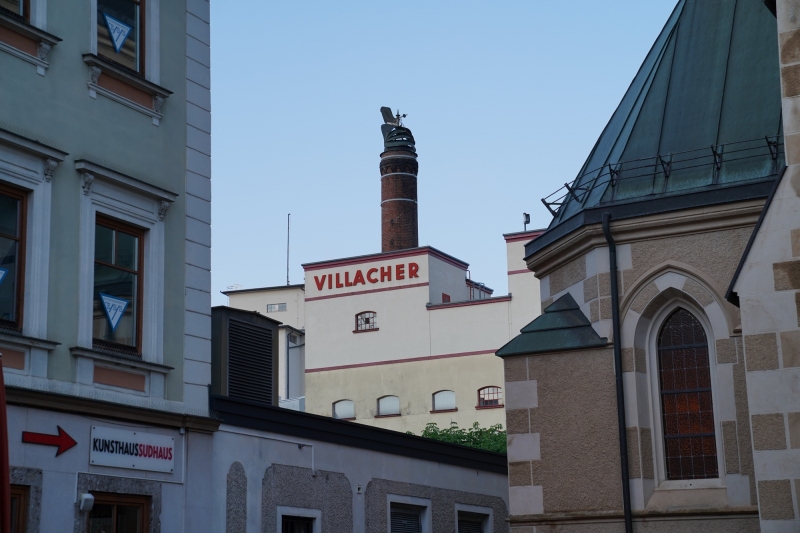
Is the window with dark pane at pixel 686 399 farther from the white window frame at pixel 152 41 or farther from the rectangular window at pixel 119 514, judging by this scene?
Answer: the white window frame at pixel 152 41

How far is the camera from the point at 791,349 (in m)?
12.9

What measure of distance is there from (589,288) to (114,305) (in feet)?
24.1

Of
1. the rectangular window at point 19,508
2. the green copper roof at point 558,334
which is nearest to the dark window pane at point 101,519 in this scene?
the rectangular window at point 19,508

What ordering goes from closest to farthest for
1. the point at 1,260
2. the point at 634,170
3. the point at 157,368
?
1. the point at 1,260
2. the point at 157,368
3. the point at 634,170

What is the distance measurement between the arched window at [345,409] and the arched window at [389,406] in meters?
1.24

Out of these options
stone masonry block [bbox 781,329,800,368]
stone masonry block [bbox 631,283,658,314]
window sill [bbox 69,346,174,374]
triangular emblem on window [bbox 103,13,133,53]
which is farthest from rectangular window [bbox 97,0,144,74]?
stone masonry block [bbox 781,329,800,368]

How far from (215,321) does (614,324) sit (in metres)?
5.82

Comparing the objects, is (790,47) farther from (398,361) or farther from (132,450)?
(398,361)

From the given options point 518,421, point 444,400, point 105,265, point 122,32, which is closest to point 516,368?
point 518,421

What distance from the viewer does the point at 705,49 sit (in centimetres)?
1917

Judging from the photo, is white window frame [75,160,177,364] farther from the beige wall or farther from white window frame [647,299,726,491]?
the beige wall

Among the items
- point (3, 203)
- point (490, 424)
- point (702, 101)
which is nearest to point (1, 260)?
point (3, 203)

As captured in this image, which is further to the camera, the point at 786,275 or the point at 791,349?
the point at 786,275

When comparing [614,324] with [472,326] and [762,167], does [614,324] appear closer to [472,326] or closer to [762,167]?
[762,167]
